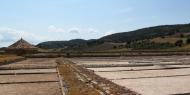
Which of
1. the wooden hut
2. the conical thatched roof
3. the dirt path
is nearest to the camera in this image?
the dirt path

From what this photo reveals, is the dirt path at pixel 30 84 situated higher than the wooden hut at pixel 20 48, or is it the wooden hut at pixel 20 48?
the wooden hut at pixel 20 48

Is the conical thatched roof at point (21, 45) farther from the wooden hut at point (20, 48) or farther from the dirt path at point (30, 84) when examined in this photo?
the dirt path at point (30, 84)

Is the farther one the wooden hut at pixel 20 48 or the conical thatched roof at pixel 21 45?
the conical thatched roof at pixel 21 45

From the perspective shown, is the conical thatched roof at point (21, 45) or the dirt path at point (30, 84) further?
the conical thatched roof at point (21, 45)

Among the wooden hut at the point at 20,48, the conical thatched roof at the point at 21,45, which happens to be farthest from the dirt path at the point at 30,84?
the conical thatched roof at the point at 21,45

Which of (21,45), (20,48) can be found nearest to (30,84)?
(20,48)

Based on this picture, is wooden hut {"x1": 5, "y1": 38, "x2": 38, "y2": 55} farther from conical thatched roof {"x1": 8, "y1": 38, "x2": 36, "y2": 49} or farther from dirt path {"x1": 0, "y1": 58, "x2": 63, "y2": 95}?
dirt path {"x1": 0, "y1": 58, "x2": 63, "y2": 95}

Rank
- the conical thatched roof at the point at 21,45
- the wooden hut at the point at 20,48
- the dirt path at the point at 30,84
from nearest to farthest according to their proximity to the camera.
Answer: the dirt path at the point at 30,84
the wooden hut at the point at 20,48
the conical thatched roof at the point at 21,45

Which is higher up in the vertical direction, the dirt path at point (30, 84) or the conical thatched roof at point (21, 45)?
the conical thatched roof at point (21, 45)

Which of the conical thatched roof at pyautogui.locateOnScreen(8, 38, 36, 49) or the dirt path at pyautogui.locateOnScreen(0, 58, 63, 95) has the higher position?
the conical thatched roof at pyautogui.locateOnScreen(8, 38, 36, 49)

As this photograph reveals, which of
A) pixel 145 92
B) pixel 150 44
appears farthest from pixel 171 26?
pixel 145 92

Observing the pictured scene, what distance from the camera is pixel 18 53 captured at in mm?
51625

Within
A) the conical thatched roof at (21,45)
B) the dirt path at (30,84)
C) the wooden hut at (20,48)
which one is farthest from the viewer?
the conical thatched roof at (21,45)

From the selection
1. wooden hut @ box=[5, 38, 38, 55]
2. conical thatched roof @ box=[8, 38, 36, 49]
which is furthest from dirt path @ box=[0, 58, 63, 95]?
conical thatched roof @ box=[8, 38, 36, 49]
